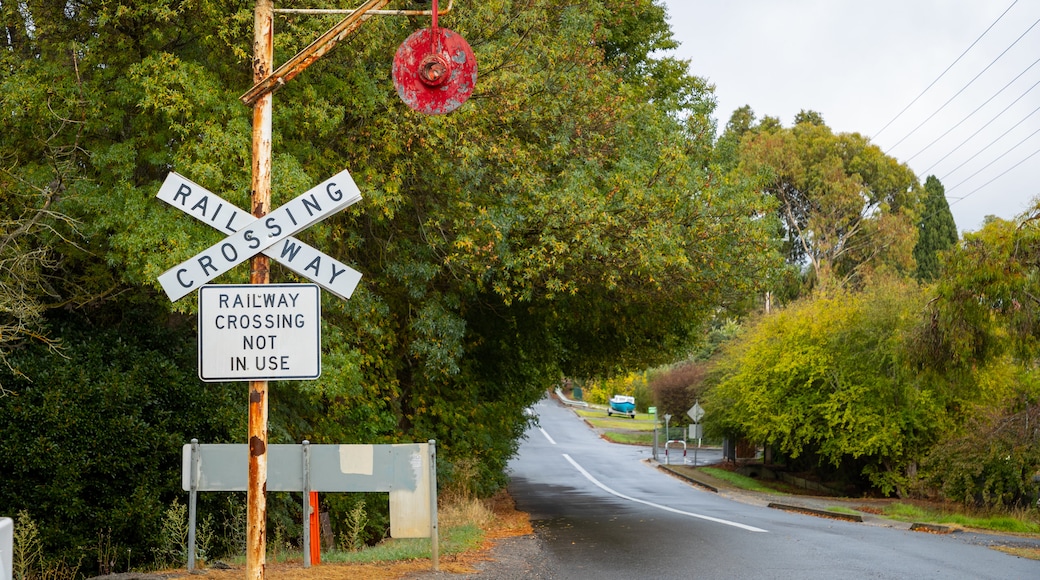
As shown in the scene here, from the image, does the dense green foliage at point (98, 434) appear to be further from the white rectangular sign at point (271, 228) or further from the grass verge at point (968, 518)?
the grass verge at point (968, 518)

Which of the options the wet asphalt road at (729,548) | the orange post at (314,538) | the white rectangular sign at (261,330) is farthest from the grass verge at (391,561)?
the white rectangular sign at (261,330)

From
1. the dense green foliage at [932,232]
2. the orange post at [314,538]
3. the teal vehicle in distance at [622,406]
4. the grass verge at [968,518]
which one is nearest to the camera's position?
the orange post at [314,538]

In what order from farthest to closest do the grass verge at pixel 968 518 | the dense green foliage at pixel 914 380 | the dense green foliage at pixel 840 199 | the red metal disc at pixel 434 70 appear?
the dense green foliage at pixel 840 199 < the grass verge at pixel 968 518 < the dense green foliage at pixel 914 380 < the red metal disc at pixel 434 70

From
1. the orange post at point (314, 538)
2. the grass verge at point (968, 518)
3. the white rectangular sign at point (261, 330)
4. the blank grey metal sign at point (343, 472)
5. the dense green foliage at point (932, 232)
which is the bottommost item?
the grass verge at point (968, 518)

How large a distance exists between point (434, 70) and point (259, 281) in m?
2.42

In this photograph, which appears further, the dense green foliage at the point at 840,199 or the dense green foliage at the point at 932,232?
the dense green foliage at the point at 932,232

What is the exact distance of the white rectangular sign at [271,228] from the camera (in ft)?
21.5

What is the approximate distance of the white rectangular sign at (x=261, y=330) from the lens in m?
6.46

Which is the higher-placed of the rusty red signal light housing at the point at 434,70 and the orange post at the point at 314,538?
the rusty red signal light housing at the point at 434,70

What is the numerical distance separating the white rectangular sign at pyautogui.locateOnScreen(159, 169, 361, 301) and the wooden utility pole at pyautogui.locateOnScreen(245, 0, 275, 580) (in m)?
0.15

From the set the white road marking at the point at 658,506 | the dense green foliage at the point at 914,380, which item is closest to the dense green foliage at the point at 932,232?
the dense green foliage at the point at 914,380

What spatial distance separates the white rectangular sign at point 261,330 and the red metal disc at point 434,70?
245 centimetres

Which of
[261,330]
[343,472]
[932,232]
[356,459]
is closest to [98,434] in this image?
[343,472]

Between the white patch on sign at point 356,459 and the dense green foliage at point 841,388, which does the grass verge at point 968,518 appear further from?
the white patch on sign at point 356,459
